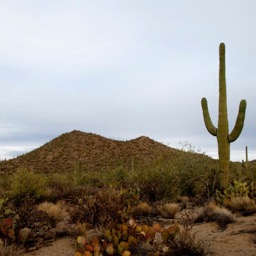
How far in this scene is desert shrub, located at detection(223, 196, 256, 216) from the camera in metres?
8.88

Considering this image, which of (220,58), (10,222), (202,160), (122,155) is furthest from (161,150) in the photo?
(10,222)

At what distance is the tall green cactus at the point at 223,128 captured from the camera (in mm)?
12125

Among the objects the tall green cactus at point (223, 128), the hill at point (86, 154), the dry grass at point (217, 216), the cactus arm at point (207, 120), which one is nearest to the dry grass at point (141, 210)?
the dry grass at point (217, 216)

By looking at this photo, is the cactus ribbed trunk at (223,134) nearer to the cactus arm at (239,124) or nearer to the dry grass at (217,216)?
the cactus arm at (239,124)

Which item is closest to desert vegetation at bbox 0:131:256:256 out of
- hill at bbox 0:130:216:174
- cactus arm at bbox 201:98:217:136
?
cactus arm at bbox 201:98:217:136

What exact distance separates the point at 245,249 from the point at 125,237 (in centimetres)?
186

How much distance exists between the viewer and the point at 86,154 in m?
43.0

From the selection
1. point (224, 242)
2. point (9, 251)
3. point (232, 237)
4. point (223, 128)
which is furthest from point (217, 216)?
point (223, 128)

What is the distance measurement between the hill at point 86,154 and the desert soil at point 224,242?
30251 millimetres

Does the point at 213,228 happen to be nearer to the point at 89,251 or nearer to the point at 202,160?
the point at 89,251

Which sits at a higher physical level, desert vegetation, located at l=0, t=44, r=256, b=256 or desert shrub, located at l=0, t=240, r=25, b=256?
desert vegetation, located at l=0, t=44, r=256, b=256

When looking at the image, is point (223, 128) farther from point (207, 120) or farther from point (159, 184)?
point (159, 184)

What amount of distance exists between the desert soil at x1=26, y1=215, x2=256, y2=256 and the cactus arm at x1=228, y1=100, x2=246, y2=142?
193 inches

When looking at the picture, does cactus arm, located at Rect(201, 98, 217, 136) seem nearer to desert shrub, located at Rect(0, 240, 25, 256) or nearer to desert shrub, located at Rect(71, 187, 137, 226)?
desert shrub, located at Rect(71, 187, 137, 226)
